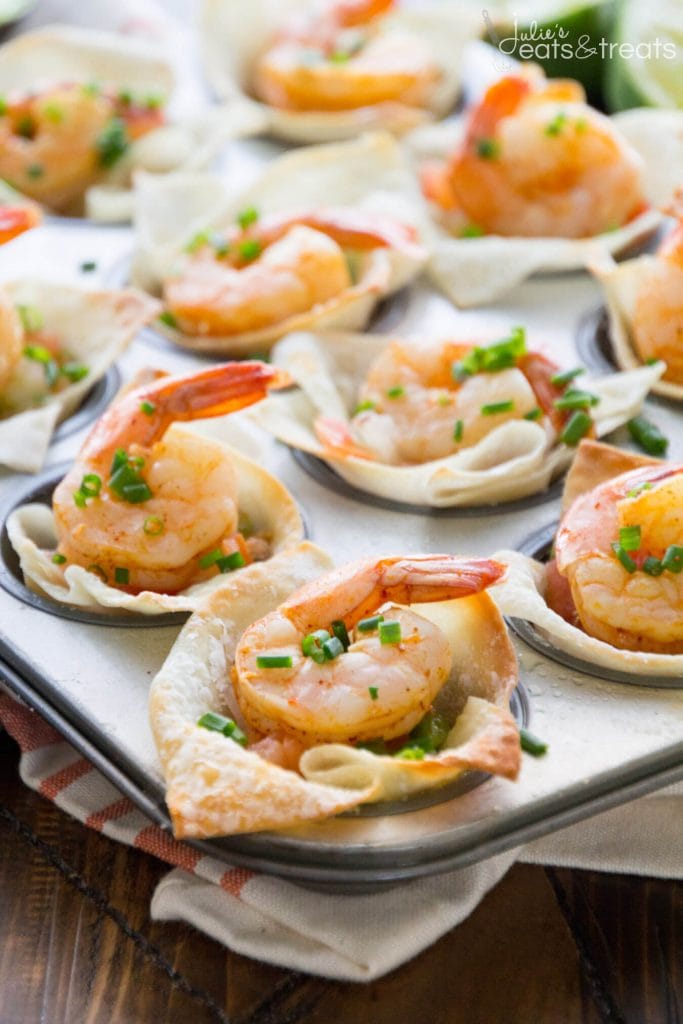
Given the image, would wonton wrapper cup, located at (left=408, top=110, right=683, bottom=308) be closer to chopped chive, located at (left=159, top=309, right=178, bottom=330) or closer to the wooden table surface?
chopped chive, located at (left=159, top=309, right=178, bottom=330)

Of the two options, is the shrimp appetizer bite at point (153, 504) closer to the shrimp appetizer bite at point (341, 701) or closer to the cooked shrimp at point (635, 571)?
the shrimp appetizer bite at point (341, 701)

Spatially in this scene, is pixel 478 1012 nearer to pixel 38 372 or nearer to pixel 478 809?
pixel 478 809

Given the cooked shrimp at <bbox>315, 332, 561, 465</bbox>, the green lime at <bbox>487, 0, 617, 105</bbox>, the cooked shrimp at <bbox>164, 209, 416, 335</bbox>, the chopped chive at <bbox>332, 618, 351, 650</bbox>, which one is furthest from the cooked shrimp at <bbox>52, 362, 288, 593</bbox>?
the green lime at <bbox>487, 0, 617, 105</bbox>

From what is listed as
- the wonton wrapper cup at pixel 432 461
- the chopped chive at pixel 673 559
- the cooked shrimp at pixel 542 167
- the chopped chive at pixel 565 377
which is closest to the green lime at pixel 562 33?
the cooked shrimp at pixel 542 167

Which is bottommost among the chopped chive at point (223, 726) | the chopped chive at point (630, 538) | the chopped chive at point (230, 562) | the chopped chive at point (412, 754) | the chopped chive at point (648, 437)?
the chopped chive at point (648, 437)

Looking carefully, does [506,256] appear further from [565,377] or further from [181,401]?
[181,401]

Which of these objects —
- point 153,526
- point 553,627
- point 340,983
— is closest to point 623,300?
point 553,627
